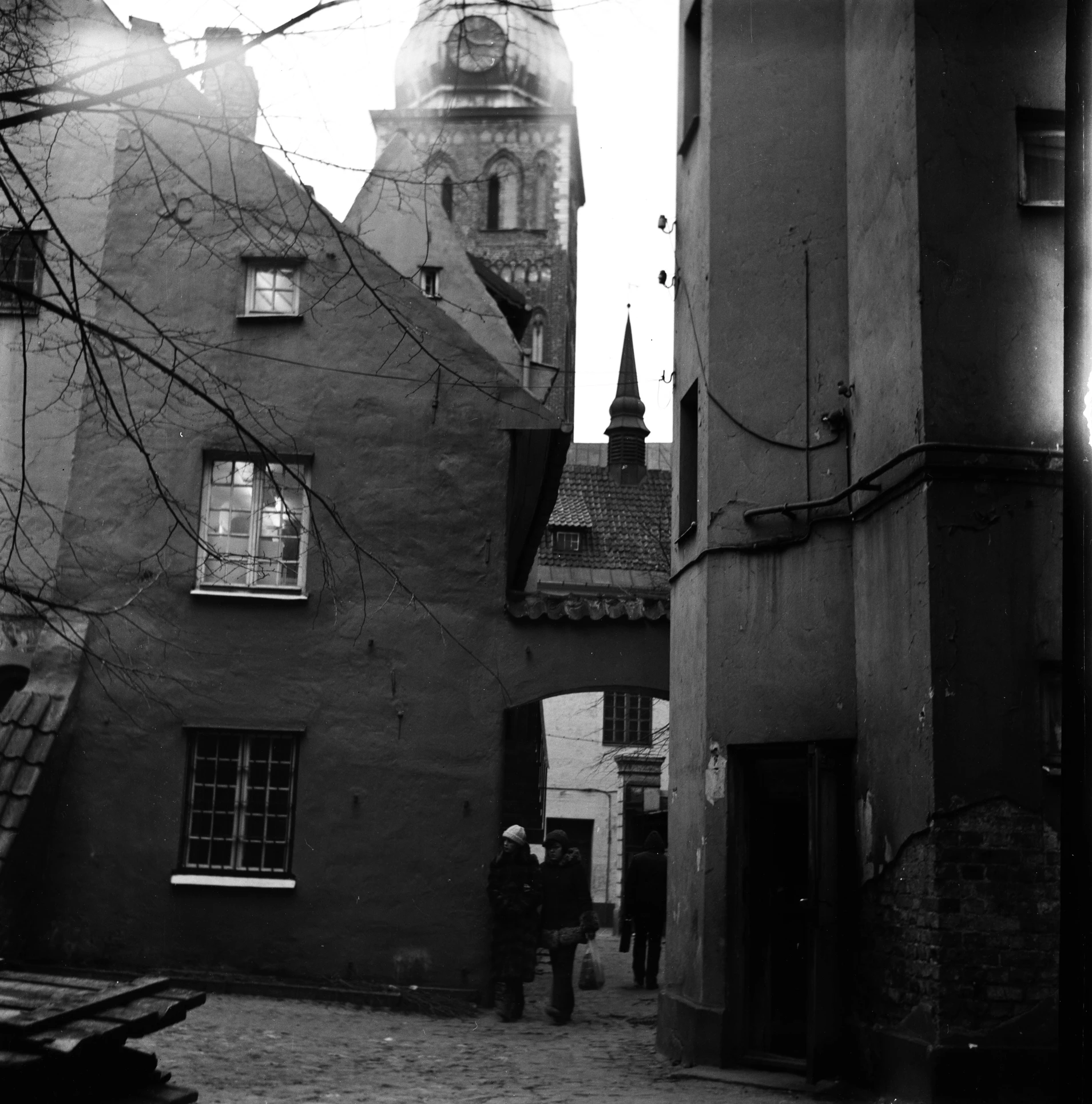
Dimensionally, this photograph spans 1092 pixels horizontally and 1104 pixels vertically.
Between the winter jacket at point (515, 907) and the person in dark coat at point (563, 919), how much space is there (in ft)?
0.46

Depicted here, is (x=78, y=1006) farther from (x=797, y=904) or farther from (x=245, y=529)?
(x=245, y=529)

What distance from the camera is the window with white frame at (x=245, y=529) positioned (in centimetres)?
1577

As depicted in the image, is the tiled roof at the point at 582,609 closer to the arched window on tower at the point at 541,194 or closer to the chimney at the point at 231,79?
the chimney at the point at 231,79

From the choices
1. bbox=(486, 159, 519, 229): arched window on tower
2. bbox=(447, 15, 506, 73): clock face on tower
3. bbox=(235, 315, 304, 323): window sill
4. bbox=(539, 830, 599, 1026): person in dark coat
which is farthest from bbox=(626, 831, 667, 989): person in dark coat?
bbox=(486, 159, 519, 229): arched window on tower

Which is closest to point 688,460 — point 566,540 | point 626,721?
point 626,721

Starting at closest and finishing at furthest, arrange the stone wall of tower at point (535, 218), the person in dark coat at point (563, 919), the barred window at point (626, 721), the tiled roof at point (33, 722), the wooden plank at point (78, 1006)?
the wooden plank at point (78, 1006) → the person in dark coat at point (563, 919) → the tiled roof at point (33, 722) → the barred window at point (626, 721) → the stone wall of tower at point (535, 218)

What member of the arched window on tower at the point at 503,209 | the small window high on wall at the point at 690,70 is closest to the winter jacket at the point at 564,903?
the small window high on wall at the point at 690,70

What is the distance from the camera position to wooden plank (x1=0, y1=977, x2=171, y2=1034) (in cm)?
777

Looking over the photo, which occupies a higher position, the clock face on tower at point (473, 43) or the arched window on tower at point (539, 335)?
the arched window on tower at point (539, 335)

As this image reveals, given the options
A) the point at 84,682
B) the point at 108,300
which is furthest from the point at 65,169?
the point at 84,682

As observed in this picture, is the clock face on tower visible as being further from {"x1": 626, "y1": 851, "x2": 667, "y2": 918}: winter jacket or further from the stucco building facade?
{"x1": 626, "y1": 851, "x2": 667, "y2": 918}: winter jacket

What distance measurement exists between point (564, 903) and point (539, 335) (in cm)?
5289

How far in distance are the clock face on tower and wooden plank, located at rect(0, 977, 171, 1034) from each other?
5251 mm

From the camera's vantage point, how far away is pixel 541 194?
218 ft
